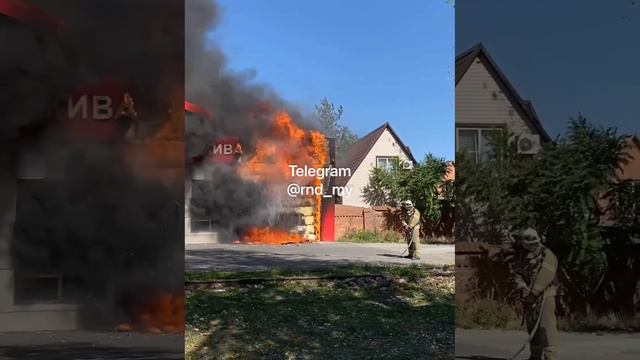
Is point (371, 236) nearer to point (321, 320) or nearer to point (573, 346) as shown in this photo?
point (321, 320)

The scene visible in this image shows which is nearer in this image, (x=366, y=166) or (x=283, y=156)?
(x=283, y=156)

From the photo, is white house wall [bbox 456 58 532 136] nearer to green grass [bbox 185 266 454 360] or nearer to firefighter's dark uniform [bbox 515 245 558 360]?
firefighter's dark uniform [bbox 515 245 558 360]

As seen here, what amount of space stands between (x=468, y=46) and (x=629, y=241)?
1.22 meters

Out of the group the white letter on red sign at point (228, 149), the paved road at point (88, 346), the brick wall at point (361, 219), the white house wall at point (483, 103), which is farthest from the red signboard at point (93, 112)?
the brick wall at point (361, 219)

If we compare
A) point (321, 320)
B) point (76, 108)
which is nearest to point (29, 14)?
point (76, 108)

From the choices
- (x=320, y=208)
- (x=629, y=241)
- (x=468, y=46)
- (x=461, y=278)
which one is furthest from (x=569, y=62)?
(x=320, y=208)

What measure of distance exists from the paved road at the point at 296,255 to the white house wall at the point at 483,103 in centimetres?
187

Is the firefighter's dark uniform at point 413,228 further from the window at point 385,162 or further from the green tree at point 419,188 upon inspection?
the window at point 385,162

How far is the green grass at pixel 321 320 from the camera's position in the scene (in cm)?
477

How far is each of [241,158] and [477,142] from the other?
1.71 metres

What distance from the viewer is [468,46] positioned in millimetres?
2959

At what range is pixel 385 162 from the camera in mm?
4676

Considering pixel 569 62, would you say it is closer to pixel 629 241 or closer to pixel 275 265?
pixel 629 241

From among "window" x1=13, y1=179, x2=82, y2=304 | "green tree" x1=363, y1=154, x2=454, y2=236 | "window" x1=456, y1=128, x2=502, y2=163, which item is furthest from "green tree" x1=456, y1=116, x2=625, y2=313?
"window" x1=13, y1=179, x2=82, y2=304
